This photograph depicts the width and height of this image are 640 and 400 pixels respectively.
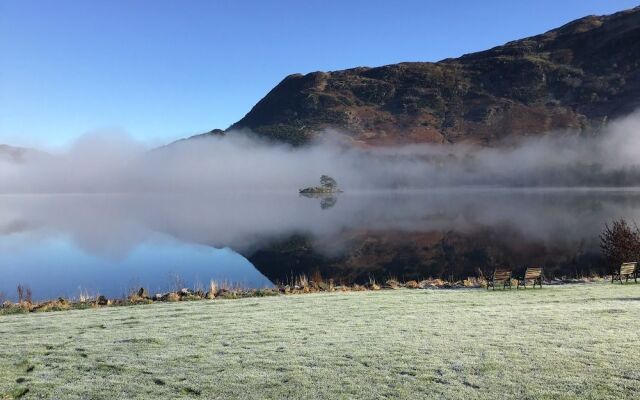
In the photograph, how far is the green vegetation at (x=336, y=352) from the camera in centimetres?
885

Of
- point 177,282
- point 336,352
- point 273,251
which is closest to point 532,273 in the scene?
point 336,352

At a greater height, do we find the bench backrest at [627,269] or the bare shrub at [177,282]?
the bare shrub at [177,282]

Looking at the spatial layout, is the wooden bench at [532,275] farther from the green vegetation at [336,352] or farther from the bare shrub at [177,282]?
the bare shrub at [177,282]

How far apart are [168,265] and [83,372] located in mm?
40676

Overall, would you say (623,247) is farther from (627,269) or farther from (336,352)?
(336,352)

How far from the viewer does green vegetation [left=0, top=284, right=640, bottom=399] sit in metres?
8.85

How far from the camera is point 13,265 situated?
49.3 meters

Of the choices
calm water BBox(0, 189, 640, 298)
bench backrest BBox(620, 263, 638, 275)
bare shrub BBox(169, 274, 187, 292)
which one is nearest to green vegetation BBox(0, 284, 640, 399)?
bench backrest BBox(620, 263, 638, 275)

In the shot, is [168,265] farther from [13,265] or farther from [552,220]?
[552,220]

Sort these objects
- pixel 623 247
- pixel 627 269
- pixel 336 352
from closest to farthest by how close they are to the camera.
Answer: pixel 336 352, pixel 627 269, pixel 623 247

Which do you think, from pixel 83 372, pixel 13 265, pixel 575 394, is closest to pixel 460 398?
pixel 575 394

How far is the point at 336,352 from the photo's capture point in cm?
1114

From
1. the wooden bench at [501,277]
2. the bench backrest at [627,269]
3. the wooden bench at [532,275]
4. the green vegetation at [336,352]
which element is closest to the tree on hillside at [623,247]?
the bench backrest at [627,269]

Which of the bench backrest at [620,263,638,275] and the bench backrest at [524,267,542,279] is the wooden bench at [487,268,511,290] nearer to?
the bench backrest at [524,267,542,279]
